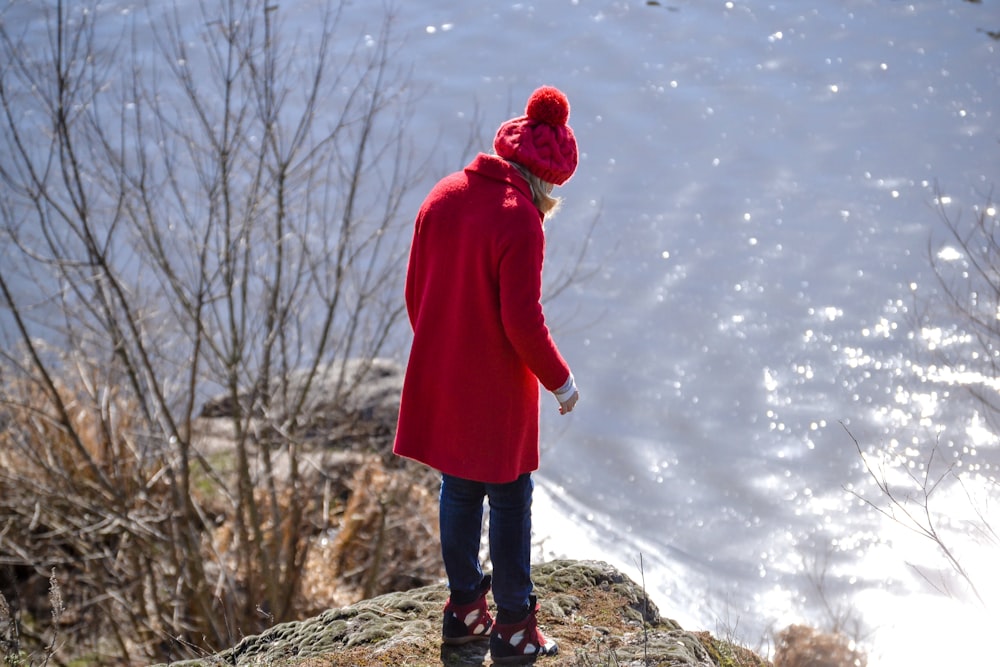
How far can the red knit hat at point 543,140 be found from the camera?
8.95ft

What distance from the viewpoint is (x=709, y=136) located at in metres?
12.8

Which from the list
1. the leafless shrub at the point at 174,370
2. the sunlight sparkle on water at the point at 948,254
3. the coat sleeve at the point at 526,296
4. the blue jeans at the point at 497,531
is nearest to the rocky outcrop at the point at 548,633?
the blue jeans at the point at 497,531

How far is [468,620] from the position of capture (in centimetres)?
310

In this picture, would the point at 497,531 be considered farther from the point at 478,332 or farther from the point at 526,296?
the point at 526,296

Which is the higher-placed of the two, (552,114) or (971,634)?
(552,114)

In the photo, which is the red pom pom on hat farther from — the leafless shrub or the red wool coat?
the leafless shrub

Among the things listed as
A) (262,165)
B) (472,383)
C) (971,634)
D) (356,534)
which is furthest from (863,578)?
(472,383)

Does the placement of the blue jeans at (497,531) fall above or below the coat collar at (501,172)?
below

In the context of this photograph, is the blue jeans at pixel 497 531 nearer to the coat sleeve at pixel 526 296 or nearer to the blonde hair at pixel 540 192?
the coat sleeve at pixel 526 296

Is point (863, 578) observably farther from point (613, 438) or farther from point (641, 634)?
point (641, 634)

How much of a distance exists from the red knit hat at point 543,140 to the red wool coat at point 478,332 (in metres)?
0.05

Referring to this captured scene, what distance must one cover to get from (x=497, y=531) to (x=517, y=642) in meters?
0.32

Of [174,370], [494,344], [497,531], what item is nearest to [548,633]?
[497,531]

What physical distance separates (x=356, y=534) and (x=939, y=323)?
19.0 feet
